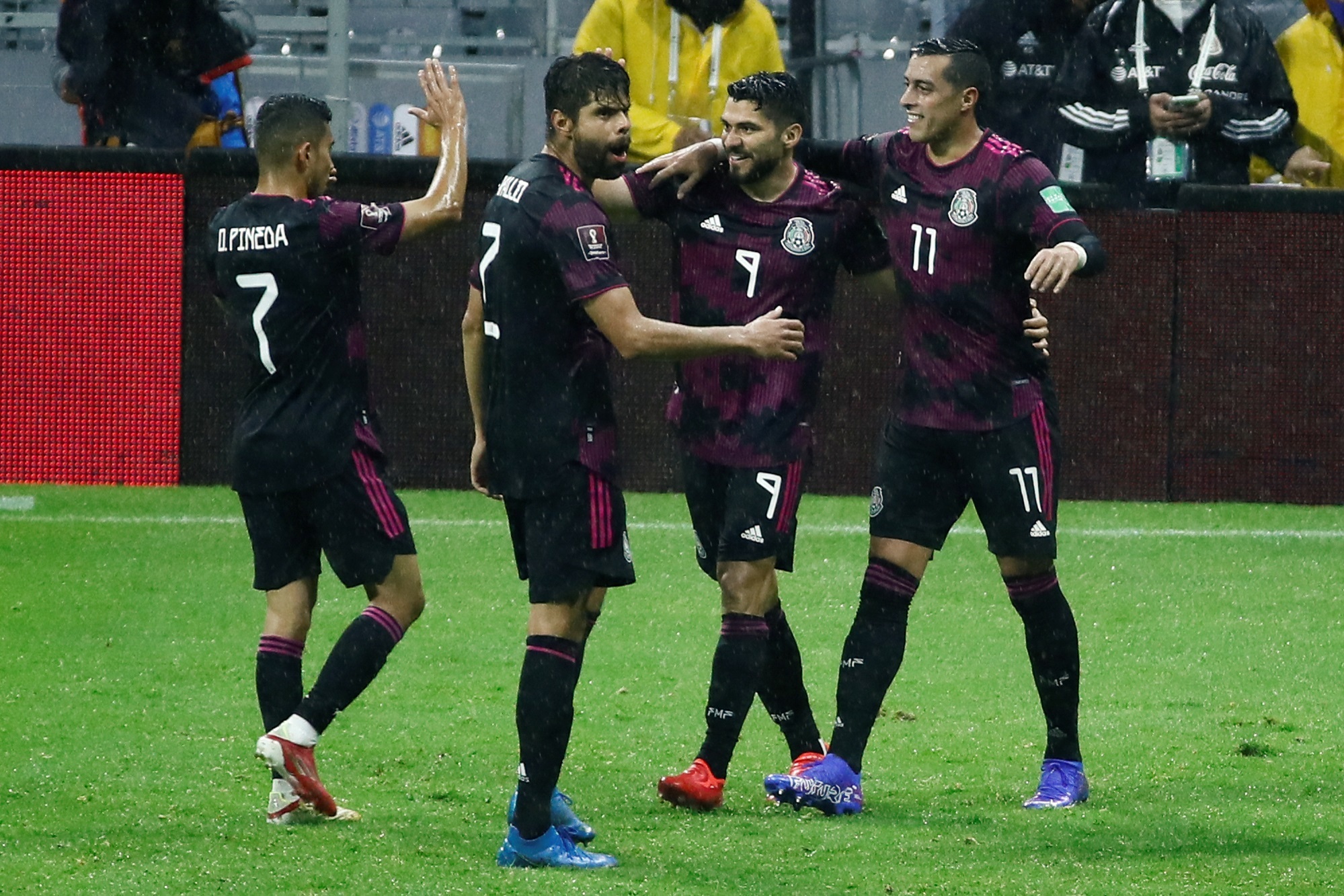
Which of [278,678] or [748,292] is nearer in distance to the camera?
[278,678]

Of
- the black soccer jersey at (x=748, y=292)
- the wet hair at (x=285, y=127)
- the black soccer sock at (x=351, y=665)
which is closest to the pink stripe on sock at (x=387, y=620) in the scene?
the black soccer sock at (x=351, y=665)

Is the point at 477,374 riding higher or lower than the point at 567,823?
higher

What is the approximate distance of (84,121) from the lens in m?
11.2

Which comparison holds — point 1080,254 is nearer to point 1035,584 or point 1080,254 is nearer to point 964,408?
point 964,408

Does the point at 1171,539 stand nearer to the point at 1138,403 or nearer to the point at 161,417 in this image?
the point at 1138,403

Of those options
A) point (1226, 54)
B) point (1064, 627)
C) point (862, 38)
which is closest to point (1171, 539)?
point (1226, 54)

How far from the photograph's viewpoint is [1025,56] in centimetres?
1092

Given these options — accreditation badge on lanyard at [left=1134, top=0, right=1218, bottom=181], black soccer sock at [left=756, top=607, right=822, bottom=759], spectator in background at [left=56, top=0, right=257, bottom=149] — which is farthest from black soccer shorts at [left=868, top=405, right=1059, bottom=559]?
spectator in background at [left=56, top=0, right=257, bottom=149]

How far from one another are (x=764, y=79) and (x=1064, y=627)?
1.75 m

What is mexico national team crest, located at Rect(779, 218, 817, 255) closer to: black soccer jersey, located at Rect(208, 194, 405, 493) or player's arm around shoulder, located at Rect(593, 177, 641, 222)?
player's arm around shoulder, located at Rect(593, 177, 641, 222)

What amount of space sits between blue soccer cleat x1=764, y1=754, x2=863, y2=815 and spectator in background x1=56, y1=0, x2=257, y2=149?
6762mm

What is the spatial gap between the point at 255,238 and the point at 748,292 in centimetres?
138

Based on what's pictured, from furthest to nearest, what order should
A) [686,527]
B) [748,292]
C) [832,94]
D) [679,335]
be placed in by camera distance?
[832,94] → [686,527] → [748,292] → [679,335]

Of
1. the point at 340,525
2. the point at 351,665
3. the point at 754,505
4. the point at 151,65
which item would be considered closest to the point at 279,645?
the point at 351,665
